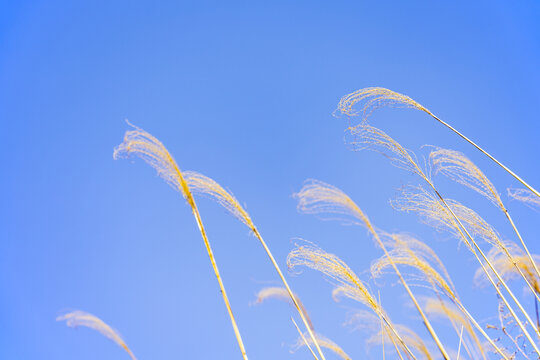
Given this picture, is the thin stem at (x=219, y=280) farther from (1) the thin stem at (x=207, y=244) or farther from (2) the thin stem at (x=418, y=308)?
(2) the thin stem at (x=418, y=308)

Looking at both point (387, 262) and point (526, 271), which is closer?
point (526, 271)

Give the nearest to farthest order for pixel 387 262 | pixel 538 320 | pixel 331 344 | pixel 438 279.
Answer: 1. pixel 538 320
2. pixel 438 279
3. pixel 387 262
4. pixel 331 344

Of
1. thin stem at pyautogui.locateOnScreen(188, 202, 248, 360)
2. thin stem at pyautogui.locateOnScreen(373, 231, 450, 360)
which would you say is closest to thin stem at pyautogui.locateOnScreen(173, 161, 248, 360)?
thin stem at pyautogui.locateOnScreen(188, 202, 248, 360)

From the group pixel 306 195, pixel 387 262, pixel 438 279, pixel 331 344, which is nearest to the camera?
pixel 438 279

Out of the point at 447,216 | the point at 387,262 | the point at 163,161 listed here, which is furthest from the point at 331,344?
the point at 163,161

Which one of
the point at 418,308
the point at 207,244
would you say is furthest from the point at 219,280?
the point at 418,308

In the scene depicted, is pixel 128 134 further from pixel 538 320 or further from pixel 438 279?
pixel 538 320

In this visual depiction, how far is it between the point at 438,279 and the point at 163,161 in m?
2.01

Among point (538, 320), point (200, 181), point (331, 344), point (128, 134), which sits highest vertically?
point (128, 134)

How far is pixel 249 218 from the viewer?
2.51 metres

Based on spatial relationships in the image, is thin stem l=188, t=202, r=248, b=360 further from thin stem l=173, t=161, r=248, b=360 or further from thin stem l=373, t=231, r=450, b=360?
thin stem l=373, t=231, r=450, b=360

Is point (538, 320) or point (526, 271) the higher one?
point (526, 271)

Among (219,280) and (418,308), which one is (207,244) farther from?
(418,308)

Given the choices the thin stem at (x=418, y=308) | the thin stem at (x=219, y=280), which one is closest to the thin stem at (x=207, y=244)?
the thin stem at (x=219, y=280)
